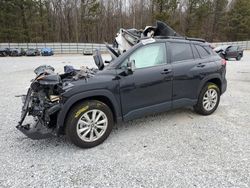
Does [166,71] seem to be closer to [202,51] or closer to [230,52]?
[202,51]

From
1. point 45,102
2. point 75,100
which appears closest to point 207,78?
point 75,100

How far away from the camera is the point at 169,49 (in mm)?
4535

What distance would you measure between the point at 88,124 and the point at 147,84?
124 centimetres

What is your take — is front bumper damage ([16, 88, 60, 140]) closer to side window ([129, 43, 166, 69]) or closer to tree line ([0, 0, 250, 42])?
side window ([129, 43, 166, 69])

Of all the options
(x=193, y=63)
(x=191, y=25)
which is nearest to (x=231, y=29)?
(x=191, y=25)

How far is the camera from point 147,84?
164 inches

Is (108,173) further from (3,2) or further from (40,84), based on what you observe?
(3,2)

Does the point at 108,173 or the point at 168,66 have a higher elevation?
the point at 168,66

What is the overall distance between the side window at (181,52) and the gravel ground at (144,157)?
4.22 feet

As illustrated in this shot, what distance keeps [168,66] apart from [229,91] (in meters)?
4.05

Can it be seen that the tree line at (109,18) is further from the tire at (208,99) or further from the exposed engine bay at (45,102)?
the exposed engine bay at (45,102)

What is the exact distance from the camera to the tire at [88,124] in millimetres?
3598

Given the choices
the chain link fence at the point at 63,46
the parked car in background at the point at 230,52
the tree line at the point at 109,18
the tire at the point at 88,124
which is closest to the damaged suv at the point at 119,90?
the tire at the point at 88,124

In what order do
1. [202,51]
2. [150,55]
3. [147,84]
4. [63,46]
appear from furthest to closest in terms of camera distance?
[63,46] < [202,51] < [150,55] < [147,84]
